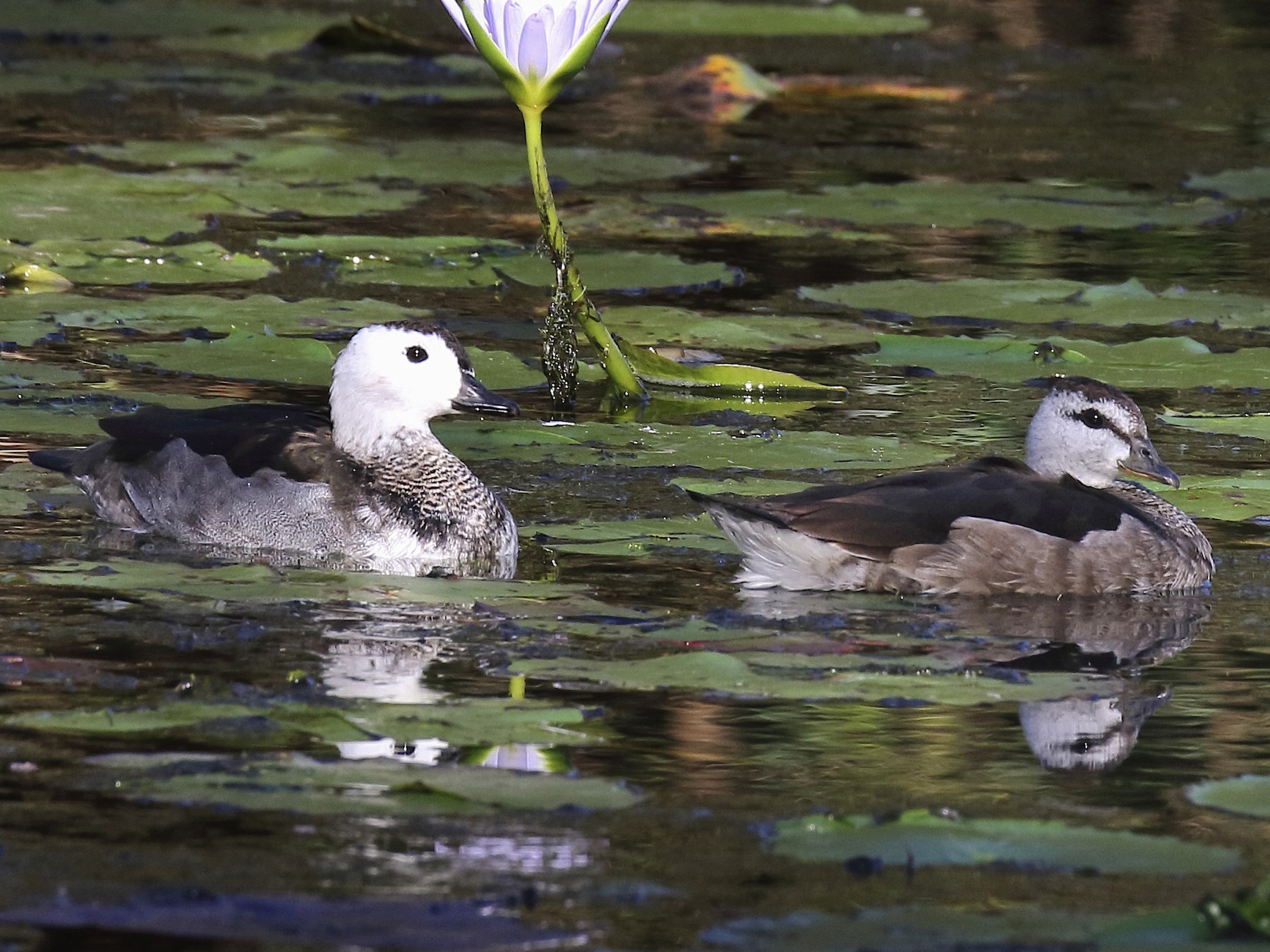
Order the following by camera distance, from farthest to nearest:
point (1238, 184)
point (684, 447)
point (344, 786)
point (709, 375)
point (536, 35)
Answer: point (1238, 184), point (709, 375), point (536, 35), point (684, 447), point (344, 786)

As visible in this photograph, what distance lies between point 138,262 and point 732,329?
279cm

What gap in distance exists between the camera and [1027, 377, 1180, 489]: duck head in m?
7.03

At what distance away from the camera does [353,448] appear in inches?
287

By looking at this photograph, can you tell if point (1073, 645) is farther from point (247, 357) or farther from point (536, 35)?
point (247, 357)

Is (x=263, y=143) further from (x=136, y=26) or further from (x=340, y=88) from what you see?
(x=136, y=26)

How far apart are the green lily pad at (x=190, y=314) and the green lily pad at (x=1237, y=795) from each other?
16.4ft

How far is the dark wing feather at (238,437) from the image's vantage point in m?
6.97

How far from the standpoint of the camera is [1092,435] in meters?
7.07

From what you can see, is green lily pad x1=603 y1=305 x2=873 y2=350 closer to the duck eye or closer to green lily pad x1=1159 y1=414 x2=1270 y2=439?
green lily pad x1=1159 y1=414 x2=1270 y2=439

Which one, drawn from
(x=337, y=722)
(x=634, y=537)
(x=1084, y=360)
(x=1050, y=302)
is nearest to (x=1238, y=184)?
(x=1050, y=302)

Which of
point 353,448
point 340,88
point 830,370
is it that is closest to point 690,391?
point 830,370

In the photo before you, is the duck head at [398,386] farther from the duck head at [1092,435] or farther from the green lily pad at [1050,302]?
the green lily pad at [1050,302]

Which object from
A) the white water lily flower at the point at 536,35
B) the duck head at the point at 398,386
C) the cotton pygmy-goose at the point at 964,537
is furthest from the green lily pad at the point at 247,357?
the cotton pygmy-goose at the point at 964,537

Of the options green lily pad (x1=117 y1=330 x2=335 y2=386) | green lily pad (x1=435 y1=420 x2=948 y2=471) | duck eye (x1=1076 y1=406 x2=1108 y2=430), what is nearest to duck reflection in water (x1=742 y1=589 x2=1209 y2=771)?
duck eye (x1=1076 y1=406 x2=1108 y2=430)
